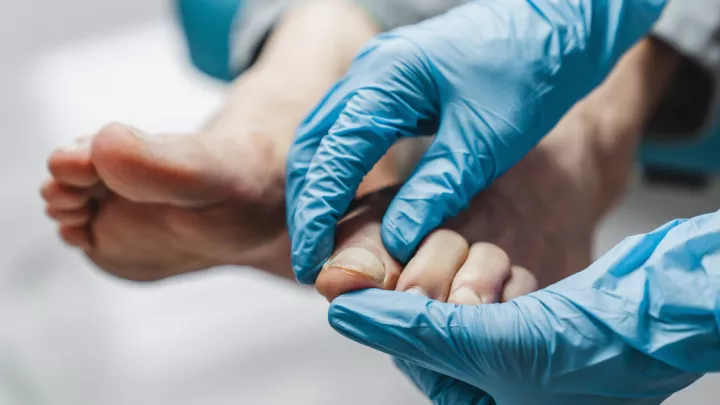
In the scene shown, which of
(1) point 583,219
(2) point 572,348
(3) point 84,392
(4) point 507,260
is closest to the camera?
(2) point 572,348

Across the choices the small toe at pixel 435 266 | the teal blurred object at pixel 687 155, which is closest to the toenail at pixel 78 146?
the small toe at pixel 435 266

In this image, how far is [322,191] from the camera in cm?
56

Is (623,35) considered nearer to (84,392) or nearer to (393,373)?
(393,373)

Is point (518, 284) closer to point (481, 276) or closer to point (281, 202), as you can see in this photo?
point (481, 276)

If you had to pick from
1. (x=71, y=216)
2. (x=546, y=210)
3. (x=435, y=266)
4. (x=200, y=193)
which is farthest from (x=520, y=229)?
(x=71, y=216)

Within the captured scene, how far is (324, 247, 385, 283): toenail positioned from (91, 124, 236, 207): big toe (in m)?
0.14

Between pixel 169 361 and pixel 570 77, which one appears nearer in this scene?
pixel 570 77

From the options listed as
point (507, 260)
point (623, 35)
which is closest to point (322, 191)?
point (507, 260)

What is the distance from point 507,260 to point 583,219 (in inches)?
7.4

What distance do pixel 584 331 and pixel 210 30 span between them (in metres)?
0.76

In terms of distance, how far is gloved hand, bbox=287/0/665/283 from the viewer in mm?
562

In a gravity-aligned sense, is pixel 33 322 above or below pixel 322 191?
below

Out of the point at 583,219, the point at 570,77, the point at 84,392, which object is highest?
the point at 570,77

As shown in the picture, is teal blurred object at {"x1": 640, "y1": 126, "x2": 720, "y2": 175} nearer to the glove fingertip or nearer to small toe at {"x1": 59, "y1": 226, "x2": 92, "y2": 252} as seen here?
the glove fingertip
